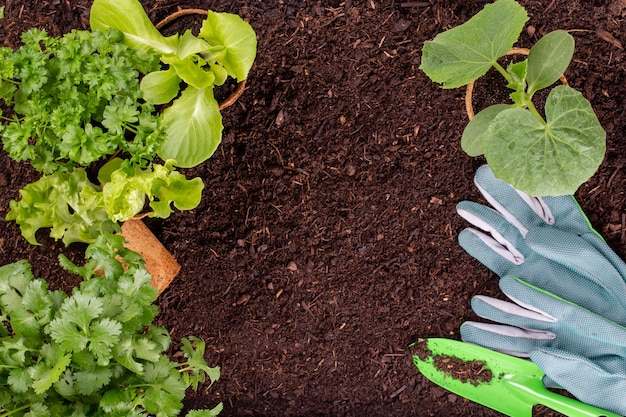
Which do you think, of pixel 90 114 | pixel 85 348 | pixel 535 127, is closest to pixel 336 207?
pixel 535 127

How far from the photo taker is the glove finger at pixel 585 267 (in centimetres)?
173

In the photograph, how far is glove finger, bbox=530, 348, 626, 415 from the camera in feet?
5.65

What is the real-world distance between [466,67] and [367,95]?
0.42 metres

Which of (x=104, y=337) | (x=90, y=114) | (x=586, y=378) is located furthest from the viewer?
(x=586, y=378)

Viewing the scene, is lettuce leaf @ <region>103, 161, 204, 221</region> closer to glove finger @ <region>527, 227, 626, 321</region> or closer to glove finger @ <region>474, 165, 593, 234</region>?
glove finger @ <region>474, 165, 593, 234</region>

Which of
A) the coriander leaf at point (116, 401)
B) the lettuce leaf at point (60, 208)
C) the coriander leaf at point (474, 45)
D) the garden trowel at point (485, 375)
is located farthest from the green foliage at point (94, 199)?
the garden trowel at point (485, 375)

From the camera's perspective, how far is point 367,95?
186cm

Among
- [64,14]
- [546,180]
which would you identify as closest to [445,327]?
→ [546,180]

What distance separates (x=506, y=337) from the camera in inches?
73.7

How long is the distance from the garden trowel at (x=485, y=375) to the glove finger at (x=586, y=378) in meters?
0.09

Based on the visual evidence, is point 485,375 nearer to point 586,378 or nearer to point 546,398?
point 546,398

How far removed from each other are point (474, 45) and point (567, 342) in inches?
36.9

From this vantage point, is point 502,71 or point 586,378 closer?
point 502,71

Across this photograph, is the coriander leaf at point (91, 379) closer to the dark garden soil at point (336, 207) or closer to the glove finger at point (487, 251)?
the dark garden soil at point (336, 207)
